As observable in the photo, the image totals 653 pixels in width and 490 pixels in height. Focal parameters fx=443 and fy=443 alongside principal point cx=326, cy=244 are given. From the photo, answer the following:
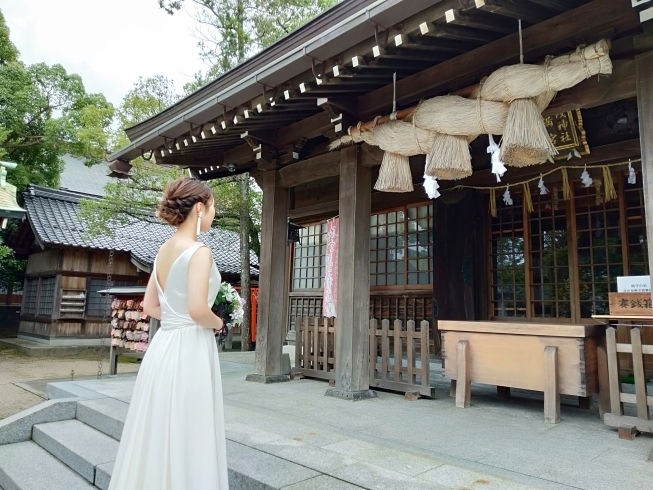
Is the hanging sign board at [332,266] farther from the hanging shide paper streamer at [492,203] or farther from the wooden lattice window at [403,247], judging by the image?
the hanging shide paper streamer at [492,203]

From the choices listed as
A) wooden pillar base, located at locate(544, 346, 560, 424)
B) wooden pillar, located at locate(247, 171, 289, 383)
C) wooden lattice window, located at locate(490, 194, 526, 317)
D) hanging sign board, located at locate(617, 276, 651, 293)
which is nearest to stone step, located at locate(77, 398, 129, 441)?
wooden pillar, located at locate(247, 171, 289, 383)

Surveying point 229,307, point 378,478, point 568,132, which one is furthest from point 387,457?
point 568,132

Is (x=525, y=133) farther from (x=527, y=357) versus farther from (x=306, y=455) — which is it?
(x=306, y=455)

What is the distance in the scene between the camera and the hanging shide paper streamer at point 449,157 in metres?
3.75

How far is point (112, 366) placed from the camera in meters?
6.76

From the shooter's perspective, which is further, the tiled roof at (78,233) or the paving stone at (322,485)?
the tiled roof at (78,233)

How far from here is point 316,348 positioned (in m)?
5.82

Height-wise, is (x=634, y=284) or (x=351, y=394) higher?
(x=634, y=284)

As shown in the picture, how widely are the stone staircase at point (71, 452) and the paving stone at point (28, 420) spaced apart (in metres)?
0.05

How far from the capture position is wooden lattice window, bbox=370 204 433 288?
7617mm

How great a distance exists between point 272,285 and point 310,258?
14.7ft

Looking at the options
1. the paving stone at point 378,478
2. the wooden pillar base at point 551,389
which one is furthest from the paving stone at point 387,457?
the wooden pillar base at point 551,389

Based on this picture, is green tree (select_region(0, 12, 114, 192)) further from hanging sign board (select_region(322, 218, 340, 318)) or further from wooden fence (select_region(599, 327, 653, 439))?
wooden fence (select_region(599, 327, 653, 439))

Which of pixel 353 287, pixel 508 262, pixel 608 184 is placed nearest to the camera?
pixel 353 287
